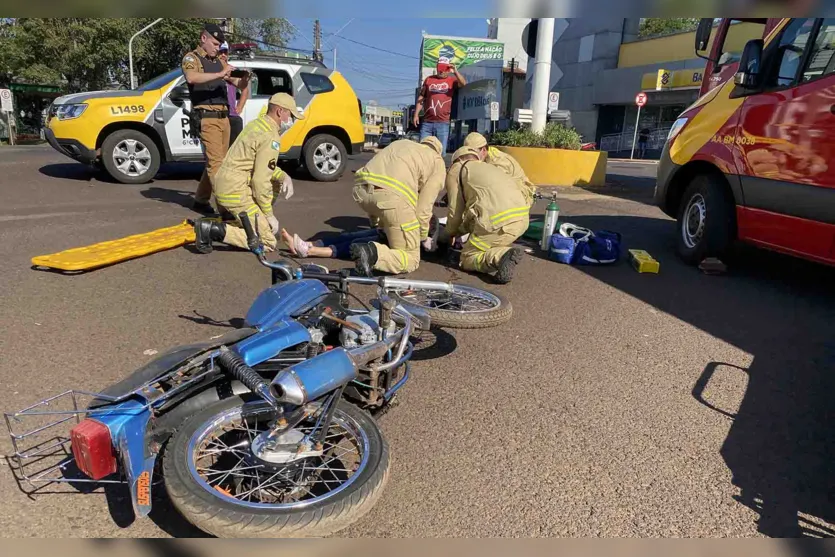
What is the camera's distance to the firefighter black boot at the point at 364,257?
4139 millimetres

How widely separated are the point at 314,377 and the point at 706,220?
5018 mm

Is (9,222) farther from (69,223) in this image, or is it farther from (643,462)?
(643,462)

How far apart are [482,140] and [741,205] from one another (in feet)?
8.40

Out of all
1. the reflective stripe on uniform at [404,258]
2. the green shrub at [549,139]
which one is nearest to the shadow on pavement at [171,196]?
the reflective stripe on uniform at [404,258]

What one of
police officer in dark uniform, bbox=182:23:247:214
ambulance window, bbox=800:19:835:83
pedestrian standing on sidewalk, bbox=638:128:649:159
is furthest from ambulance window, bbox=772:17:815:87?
pedestrian standing on sidewalk, bbox=638:128:649:159

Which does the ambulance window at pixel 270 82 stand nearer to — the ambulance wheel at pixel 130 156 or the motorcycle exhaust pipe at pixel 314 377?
the ambulance wheel at pixel 130 156

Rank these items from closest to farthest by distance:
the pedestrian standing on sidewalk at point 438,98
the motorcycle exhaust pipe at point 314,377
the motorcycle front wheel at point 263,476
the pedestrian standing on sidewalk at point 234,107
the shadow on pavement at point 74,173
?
the motorcycle front wheel at point 263,476, the motorcycle exhaust pipe at point 314,377, the pedestrian standing on sidewalk at point 234,107, the pedestrian standing on sidewalk at point 438,98, the shadow on pavement at point 74,173

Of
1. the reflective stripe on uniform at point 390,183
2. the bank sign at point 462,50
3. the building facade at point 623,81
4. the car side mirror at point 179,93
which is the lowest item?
the reflective stripe on uniform at point 390,183

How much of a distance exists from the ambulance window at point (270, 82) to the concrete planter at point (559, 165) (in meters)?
4.83

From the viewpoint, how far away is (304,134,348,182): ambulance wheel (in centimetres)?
1062

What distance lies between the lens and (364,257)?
14.2 feet

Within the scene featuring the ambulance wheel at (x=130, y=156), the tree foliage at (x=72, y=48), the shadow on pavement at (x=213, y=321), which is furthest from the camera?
the tree foliage at (x=72, y=48)

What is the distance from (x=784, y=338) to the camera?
165 inches

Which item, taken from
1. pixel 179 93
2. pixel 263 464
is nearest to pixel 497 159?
pixel 263 464
